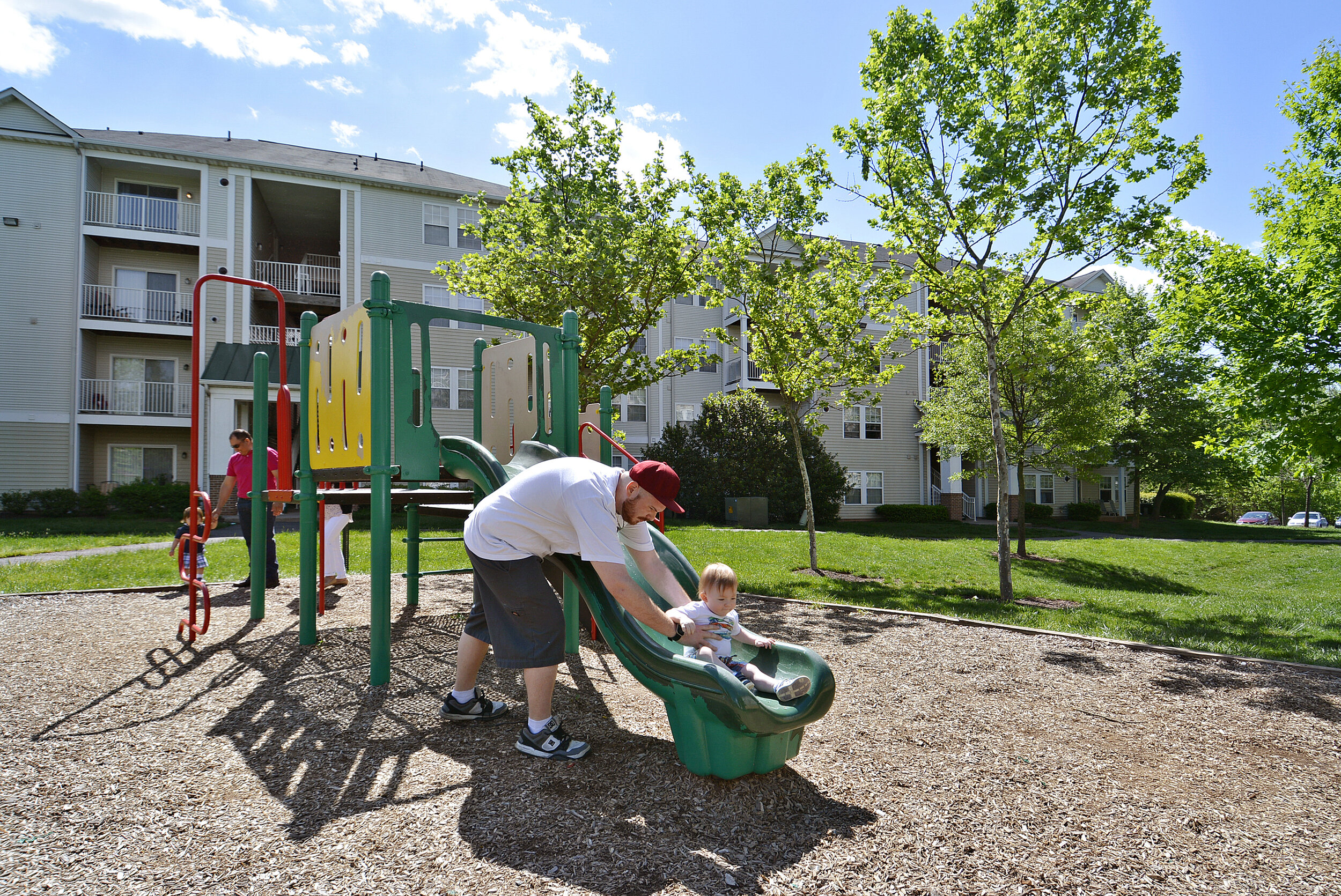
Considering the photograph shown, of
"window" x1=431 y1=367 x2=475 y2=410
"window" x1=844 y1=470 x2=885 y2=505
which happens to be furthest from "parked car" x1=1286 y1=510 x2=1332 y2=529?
"window" x1=431 y1=367 x2=475 y2=410

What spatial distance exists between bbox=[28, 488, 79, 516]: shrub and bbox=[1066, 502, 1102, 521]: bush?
38.0 meters

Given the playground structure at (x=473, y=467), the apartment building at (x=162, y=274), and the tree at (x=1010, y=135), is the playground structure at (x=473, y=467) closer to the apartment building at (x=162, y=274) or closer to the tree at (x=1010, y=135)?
the tree at (x=1010, y=135)

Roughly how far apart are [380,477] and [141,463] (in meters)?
23.8

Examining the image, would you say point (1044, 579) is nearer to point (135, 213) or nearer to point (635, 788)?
point (635, 788)

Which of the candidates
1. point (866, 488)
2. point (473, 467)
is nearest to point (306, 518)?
point (473, 467)

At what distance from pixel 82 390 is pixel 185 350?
3.02 metres

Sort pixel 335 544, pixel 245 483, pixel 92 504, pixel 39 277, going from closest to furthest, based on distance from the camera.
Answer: pixel 245 483, pixel 335 544, pixel 92 504, pixel 39 277

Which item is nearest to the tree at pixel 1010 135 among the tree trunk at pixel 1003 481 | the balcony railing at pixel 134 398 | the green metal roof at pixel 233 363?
the tree trunk at pixel 1003 481

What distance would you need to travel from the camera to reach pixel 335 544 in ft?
28.0

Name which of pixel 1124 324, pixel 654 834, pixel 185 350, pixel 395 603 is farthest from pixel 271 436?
pixel 1124 324

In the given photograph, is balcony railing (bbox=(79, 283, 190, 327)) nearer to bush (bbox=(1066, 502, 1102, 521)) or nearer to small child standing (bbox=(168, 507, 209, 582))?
small child standing (bbox=(168, 507, 209, 582))

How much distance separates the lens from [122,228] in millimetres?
22375

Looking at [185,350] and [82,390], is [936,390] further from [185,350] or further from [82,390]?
[82,390]

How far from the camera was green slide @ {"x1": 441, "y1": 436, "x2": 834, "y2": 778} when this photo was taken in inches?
123
